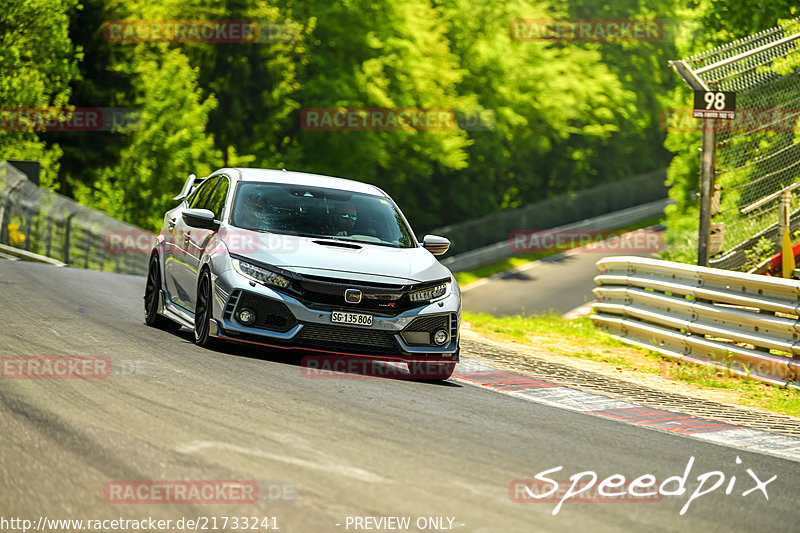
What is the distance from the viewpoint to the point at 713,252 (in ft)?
49.1

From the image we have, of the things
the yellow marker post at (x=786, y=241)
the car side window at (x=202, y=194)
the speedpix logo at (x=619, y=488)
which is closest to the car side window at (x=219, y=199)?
the car side window at (x=202, y=194)

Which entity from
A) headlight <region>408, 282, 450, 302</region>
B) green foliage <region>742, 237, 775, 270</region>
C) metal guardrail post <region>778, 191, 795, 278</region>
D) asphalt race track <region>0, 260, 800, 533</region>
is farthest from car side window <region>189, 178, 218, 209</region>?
green foliage <region>742, 237, 775, 270</region>

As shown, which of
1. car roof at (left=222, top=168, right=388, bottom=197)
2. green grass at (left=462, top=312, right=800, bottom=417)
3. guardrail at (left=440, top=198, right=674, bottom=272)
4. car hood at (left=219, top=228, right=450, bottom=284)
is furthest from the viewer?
guardrail at (left=440, top=198, right=674, bottom=272)

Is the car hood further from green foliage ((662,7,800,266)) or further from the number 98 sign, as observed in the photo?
green foliage ((662,7,800,266))

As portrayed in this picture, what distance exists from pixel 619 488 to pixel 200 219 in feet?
17.7

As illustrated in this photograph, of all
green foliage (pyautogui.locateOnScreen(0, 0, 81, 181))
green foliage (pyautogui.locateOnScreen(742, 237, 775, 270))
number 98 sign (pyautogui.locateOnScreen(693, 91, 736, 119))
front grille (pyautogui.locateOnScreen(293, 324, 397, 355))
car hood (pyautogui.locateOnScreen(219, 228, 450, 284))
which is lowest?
front grille (pyautogui.locateOnScreen(293, 324, 397, 355))

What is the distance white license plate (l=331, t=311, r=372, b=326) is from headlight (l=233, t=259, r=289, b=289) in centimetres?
50

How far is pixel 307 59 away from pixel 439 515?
44134 mm

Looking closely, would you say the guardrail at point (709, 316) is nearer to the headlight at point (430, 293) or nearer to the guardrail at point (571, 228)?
the headlight at point (430, 293)

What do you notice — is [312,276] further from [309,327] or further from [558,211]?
[558,211]

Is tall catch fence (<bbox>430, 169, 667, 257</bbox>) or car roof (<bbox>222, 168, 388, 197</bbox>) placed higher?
car roof (<bbox>222, 168, 388, 197</bbox>)

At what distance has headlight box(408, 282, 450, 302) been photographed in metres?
9.80

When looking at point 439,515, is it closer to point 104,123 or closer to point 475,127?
point 104,123

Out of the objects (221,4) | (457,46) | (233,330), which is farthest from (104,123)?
(233,330)
